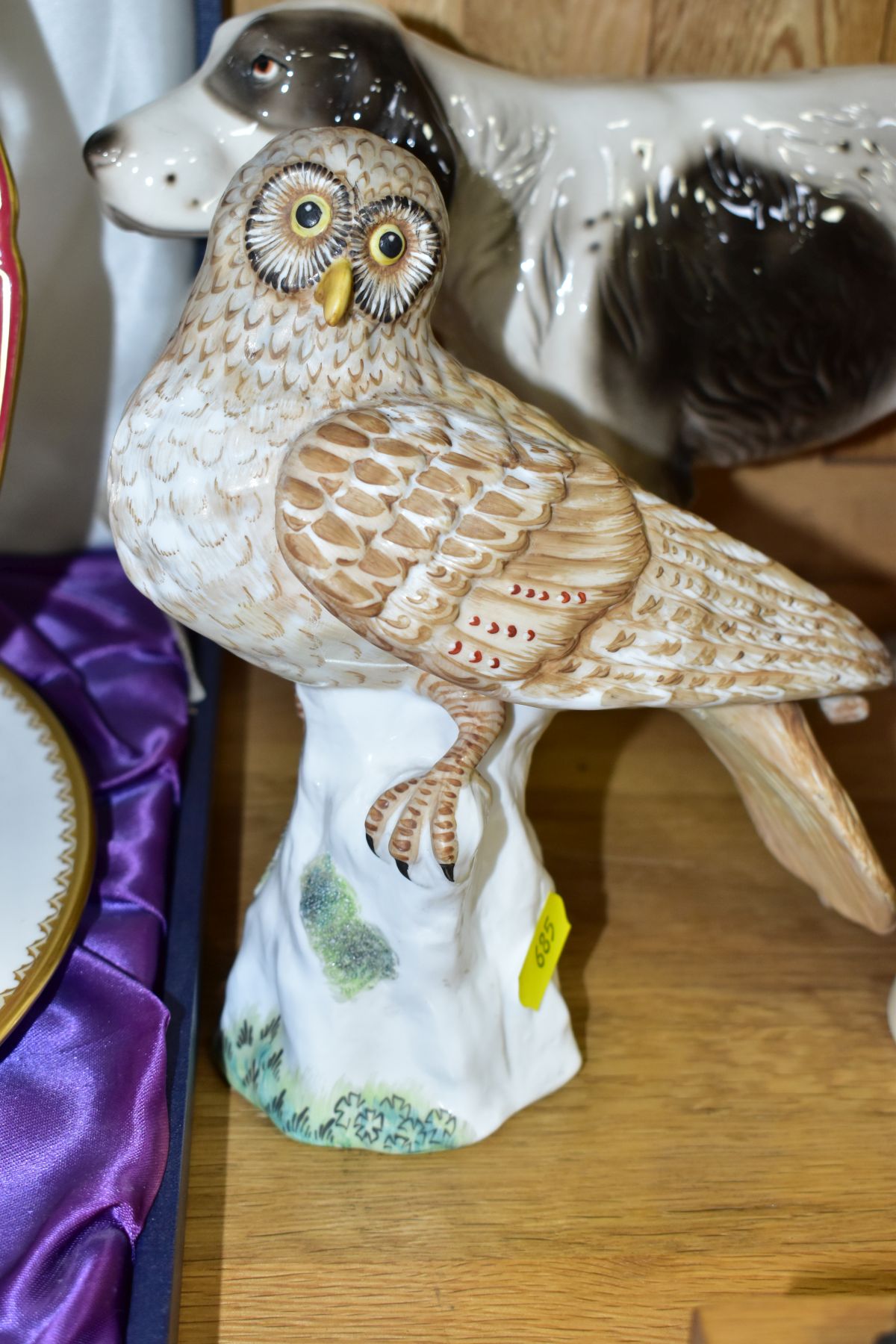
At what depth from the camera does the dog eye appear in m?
0.69

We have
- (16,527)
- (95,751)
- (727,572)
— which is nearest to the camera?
(727,572)

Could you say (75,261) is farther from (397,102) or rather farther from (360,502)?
(360,502)

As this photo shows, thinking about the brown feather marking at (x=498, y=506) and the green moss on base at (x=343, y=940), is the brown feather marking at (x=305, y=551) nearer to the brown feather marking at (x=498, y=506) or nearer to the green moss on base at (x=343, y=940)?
the brown feather marking at (x=498, y=506)

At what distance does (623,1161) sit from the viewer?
2.24 feet

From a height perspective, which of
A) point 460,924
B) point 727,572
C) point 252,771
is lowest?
point 252,771

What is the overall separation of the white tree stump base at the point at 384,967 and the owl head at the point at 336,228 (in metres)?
0.19

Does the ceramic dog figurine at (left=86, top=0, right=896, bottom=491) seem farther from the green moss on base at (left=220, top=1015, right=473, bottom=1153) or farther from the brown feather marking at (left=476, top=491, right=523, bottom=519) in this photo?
the green moss on base at (left=220, top=1015, right=473, bottom=1153)

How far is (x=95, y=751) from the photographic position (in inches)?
34.4

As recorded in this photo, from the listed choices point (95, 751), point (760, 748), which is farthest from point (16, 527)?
point (760, 748)

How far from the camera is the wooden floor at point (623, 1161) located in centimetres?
61

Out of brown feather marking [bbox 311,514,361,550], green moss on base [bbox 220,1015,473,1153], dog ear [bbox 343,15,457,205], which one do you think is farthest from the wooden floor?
dog ear [bbox 343,15,457,205]

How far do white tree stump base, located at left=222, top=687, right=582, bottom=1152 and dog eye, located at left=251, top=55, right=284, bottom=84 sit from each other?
340 mm

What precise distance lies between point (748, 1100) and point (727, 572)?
32cm

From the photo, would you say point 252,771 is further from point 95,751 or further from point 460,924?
point 460,924
